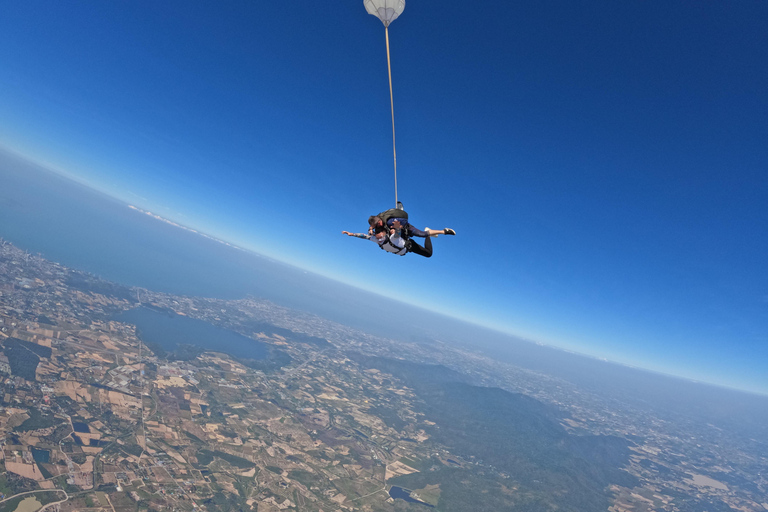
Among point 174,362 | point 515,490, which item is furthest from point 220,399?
point 515,490

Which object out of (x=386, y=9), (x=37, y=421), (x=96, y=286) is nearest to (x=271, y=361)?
(x=37, y=421)

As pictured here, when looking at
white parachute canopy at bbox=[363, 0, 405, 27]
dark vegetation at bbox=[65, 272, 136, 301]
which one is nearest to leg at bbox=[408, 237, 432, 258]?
white parachute canopy at bbox=[363, 0, 405, 27]

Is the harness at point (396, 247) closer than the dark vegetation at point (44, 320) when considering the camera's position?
Yes

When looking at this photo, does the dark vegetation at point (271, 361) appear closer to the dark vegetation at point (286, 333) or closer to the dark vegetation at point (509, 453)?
the dark vegetation at point (286, 333)

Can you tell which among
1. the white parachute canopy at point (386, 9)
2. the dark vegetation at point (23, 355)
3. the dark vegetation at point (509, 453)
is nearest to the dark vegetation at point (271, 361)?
the dark vegetation at point (509, 453)

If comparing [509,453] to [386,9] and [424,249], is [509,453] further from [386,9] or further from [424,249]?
[386,9]

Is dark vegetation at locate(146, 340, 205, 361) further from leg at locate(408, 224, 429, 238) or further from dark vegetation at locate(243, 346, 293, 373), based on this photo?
leg at locate(408, 224, 429, 238)
